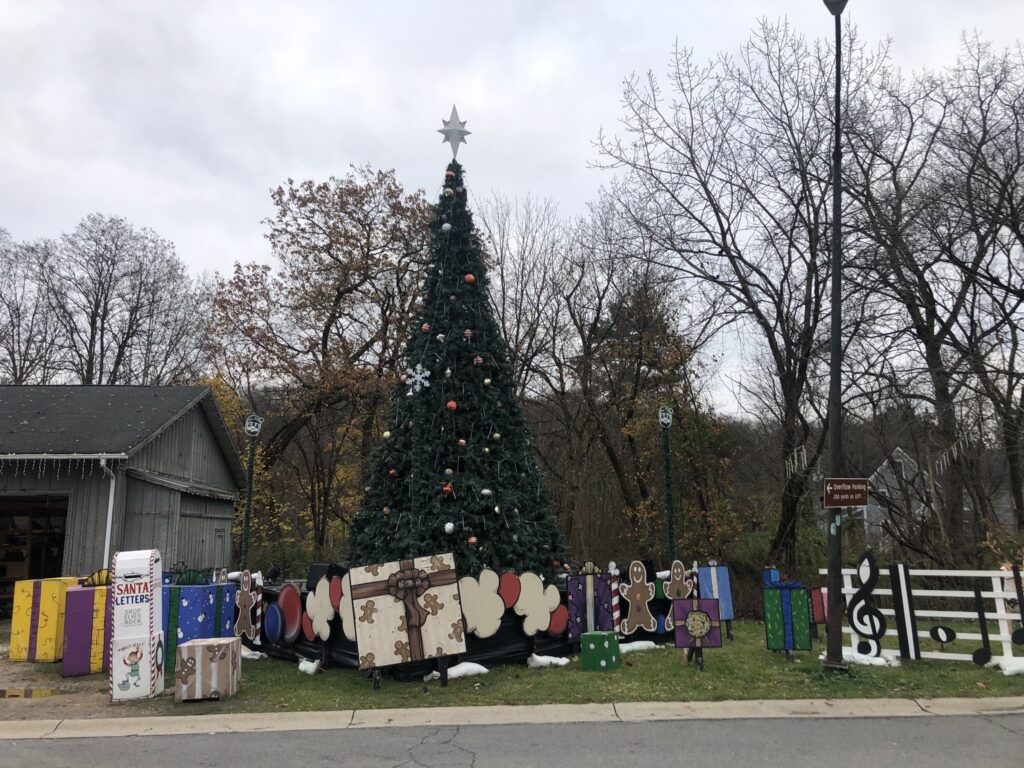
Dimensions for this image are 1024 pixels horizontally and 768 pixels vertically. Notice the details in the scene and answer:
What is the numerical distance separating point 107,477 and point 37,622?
5053 millimetres

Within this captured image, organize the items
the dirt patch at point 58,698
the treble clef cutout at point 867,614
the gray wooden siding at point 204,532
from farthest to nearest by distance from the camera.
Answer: the gray wooden siding at point 204,532 → the treble clef cutout at point 867,614 → the dirt patch at point 58,698

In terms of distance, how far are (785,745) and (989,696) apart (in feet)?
11.9

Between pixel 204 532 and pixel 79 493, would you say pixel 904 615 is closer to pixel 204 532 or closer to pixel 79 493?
pixel 79 493

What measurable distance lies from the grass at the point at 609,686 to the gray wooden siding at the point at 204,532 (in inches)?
324

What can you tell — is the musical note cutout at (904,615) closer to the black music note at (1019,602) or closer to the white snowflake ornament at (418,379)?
the black music note at (1019,602)

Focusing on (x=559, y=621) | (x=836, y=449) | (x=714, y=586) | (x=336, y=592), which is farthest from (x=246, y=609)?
(x=836, y=449)

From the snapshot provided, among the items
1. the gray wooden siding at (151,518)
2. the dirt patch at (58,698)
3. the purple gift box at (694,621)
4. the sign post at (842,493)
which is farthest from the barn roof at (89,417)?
the sign post at (842,493)

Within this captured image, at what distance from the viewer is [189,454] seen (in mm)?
19250

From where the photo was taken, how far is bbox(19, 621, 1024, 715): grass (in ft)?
26.4

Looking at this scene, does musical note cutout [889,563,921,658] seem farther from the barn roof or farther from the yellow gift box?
the barn roof

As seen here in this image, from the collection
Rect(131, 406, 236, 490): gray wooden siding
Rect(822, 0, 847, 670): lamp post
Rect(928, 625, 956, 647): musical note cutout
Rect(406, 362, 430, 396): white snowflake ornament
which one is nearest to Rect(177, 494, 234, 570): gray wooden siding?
Rect(131, 406, 236, 490): gray wooden siding

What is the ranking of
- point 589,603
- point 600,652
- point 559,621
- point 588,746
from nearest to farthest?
point 588,746 → point 600,652 → point 559,621 → point 589,603

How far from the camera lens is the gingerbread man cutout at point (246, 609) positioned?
11.2 metres

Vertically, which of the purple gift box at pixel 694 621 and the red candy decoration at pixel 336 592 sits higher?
the red candy decoration at pixel 336 592
